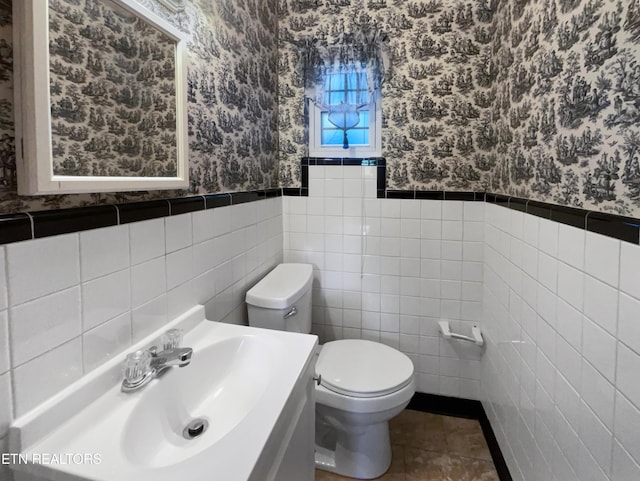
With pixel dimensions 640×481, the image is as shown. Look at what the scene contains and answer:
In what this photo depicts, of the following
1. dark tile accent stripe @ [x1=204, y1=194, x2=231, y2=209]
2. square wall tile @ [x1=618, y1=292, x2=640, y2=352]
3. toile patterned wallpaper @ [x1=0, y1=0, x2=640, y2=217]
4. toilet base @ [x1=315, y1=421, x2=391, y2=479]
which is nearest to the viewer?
square wall tile @ [x1=618, y1=292, x2=640, y2=352]

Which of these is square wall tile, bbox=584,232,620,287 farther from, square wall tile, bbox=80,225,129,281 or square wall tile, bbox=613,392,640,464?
square wall tile, bbox=80,225,129,281

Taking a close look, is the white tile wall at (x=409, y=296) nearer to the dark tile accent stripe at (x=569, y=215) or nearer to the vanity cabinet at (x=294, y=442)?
the dark tile accent stripe at (x=569, y=215)

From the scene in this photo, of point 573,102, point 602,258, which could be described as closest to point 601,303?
point 602,258

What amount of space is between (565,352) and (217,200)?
1281mm

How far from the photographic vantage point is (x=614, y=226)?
2.74ft

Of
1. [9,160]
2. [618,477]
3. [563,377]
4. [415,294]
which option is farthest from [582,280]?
[9,160]

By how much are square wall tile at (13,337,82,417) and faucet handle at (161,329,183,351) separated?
226 millimetres

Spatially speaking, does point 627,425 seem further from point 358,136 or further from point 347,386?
point 358,136

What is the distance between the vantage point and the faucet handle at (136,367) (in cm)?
90

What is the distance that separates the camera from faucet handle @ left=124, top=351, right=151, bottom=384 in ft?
2.96

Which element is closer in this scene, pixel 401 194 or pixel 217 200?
pixel 217 200

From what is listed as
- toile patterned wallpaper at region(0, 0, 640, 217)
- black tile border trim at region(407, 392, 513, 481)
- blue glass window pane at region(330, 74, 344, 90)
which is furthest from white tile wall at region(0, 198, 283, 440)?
black tile border trim at region(407, 392, 513, 481)

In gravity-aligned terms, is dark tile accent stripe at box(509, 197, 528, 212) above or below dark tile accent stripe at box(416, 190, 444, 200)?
below

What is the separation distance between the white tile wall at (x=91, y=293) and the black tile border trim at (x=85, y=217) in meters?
0.02
